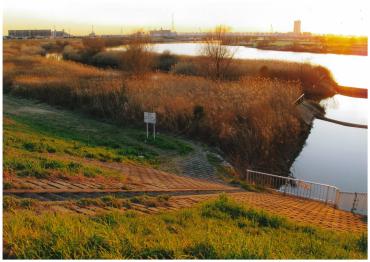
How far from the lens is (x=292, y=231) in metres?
6.41

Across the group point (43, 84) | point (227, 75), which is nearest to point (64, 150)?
point (43, 84)

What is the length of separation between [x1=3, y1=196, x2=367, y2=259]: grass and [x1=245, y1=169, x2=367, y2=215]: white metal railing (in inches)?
240

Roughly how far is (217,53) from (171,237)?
32.9m

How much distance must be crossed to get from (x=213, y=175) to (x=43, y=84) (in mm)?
18927

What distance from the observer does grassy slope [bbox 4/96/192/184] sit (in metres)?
8.94

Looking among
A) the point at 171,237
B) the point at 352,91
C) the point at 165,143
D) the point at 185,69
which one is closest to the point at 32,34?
the point at 185,69

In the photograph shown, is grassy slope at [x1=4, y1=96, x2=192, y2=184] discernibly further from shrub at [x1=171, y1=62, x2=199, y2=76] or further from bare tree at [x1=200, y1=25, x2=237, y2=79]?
shrub at [x1=171, y1=62, x2=199, y2=76]

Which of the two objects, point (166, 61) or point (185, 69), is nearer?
point (185, 69)

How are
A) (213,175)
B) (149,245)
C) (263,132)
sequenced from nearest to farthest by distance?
(149,245)
(213,175)
(263,132)

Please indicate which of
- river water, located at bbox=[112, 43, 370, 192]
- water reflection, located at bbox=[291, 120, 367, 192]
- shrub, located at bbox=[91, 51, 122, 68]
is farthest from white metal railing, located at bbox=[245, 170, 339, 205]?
shrub, located at bbox=[91, 51, 122, 68]

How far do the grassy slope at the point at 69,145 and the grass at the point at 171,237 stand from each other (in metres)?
2.97

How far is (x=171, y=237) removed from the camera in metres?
4.92

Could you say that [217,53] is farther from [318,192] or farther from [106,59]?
[318,192]

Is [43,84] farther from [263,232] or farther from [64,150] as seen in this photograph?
[263,232]
